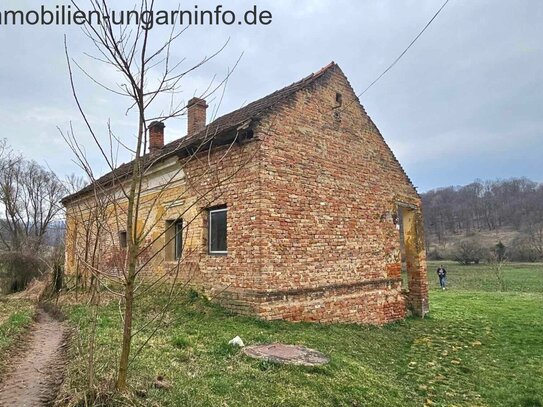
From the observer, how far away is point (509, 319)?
12750 mm

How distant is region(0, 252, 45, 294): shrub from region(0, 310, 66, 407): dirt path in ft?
34.9

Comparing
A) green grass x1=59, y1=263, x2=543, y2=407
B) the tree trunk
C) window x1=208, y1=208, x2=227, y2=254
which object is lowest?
green grass x1=59, y1=263, x2=543, y2=407

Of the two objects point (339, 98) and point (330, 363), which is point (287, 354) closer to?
point (330, 363)

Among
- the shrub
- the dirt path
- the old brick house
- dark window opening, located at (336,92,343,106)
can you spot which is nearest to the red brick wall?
the old brick house

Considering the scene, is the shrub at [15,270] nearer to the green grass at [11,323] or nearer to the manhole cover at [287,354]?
the green grass at [11,323]

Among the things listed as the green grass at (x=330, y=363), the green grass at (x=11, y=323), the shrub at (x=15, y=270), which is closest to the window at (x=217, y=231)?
the green grass at (x=330, y=363)

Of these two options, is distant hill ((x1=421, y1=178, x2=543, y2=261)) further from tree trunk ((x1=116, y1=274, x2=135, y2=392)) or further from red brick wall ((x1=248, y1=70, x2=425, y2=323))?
tree trunk ((x1=116, y1=274, x2=135, y2=392))

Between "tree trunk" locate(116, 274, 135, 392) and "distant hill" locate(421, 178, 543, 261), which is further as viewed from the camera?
"distant hill" locate(421, 178, 543, 261)

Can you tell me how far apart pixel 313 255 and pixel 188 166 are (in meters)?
4.05

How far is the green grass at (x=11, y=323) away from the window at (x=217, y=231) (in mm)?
4298

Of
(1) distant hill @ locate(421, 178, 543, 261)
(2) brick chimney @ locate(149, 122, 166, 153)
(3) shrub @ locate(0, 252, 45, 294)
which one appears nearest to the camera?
(3) shrub @ locate(0, 252, 45, 294)

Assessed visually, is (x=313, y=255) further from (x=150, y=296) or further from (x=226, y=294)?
(x=150, y=296)

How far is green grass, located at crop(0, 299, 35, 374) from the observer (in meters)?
6.36

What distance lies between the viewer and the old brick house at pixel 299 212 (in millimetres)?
8641
